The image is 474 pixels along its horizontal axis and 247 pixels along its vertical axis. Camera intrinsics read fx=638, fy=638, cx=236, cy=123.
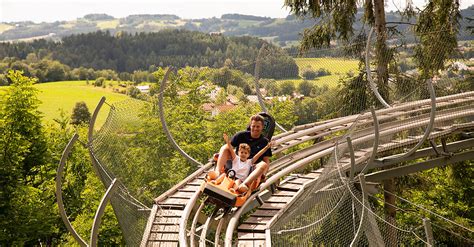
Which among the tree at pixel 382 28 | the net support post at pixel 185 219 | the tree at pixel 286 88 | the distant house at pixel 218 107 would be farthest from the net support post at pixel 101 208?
the tree at pixel 382 28

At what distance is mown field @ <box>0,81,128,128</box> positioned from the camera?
2879 inches

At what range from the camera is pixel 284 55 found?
1174 centimetres

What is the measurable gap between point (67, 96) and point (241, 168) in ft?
250

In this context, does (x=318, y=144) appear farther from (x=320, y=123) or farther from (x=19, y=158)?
(x=19, y=158)

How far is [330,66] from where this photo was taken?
449 inches

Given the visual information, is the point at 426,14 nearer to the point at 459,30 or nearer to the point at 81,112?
the point at 459,30

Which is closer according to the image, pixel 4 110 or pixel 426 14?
pixel 426 14

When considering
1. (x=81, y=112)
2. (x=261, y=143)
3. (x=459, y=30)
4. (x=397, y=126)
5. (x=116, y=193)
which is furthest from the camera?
(x=81, y=112)

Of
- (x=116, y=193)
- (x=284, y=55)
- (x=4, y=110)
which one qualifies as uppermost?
(x=284, y=55)

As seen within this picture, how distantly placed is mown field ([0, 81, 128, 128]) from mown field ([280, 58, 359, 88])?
2349 inches

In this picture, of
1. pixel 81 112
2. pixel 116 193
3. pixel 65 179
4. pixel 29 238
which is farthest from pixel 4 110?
pixel 81 112

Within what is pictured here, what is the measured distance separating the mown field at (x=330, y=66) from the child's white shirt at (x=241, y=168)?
3704 mm

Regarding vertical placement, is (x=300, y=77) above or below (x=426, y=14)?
below

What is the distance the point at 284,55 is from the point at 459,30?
4231mm
